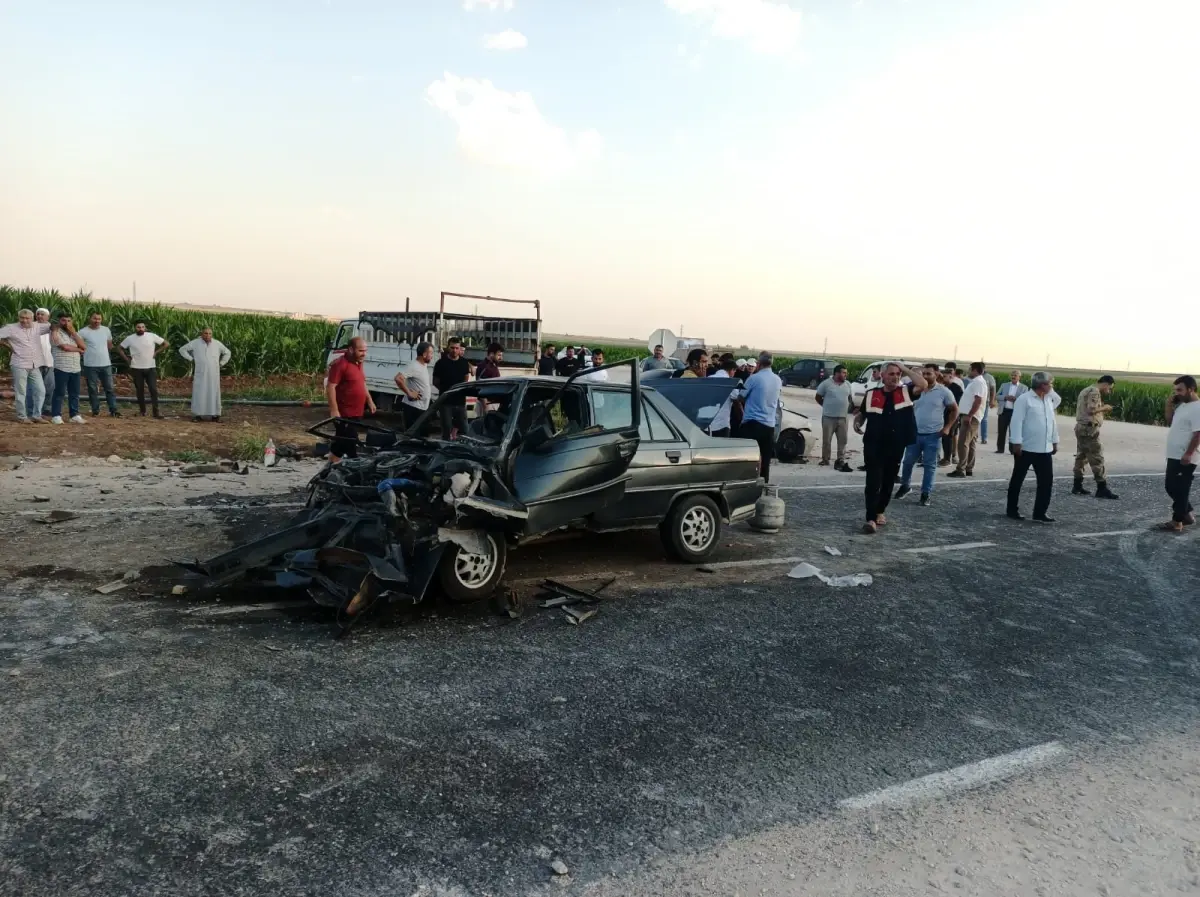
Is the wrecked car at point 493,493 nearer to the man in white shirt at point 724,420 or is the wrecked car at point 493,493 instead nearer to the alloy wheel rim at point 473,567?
the alloy wheel rim at point 473,567

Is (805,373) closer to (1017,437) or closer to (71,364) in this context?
(1017,437)

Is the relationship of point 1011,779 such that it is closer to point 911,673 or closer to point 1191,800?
point 1191,800

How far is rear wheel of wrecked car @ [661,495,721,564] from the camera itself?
6.98m

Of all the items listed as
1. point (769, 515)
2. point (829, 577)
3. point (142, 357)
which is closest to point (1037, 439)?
point (769, 515)

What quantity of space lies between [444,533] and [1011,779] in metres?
3.26

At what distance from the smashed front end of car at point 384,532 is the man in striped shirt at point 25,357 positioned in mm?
8845

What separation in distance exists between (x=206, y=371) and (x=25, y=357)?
9.32ft

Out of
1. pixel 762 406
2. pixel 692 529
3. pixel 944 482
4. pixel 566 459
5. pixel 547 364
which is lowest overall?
pixel 944 482

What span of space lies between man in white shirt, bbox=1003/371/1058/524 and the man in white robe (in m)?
12.3

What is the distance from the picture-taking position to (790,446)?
1466 centimetres

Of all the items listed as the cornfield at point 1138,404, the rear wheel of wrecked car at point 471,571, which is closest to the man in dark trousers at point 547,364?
the rear wheel of wrecked car at point 471,571

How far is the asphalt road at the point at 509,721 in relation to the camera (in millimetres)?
2877

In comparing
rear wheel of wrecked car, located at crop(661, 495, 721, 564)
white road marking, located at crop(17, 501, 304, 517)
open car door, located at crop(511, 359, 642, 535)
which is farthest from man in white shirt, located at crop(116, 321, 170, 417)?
rear wheel of wrecked car, located at crop(661, 495, 721, 564)

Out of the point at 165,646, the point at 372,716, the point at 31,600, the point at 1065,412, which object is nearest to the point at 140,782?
the point at 372,716
